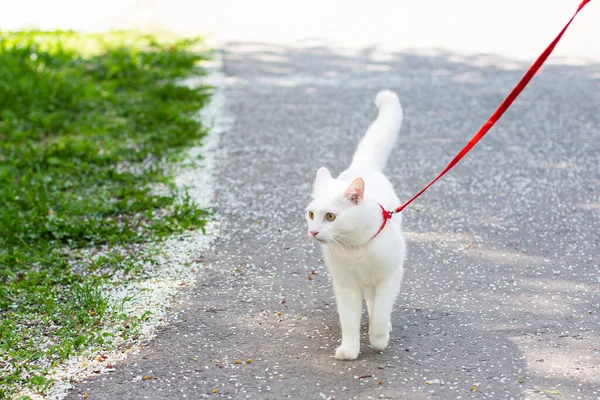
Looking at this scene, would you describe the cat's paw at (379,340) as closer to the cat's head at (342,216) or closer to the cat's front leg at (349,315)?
the cat's front leg at (349,315)

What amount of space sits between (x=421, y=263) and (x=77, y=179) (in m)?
2.62

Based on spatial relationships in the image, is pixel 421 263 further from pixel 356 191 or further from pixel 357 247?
pixel 356 191

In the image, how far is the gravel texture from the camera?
122 inches

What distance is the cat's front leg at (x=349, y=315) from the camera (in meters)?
3.17

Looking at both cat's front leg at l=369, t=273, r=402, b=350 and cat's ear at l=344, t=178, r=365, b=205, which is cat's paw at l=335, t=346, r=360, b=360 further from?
cat's ear at l=344, t=178, r=365, b=205

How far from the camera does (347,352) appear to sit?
319 cm

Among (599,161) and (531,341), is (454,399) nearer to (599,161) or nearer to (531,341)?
(531,341)

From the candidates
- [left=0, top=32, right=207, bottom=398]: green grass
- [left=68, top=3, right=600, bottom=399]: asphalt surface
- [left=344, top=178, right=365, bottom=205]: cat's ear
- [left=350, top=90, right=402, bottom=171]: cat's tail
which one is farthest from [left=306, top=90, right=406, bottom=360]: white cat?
[left=0, top=32, right=207, bottom=398]: green grass

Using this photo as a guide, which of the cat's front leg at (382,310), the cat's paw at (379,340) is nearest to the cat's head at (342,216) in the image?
the cat's front leg at (382,310)

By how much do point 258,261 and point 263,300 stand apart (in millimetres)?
479

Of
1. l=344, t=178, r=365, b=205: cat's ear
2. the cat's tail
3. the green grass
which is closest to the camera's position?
l=344, t=178, r=365, b=205: cat's ear

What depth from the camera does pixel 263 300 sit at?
12.5ft

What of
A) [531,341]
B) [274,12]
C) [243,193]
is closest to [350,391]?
[531,341]

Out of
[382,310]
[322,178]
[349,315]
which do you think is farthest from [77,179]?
[382,310]
